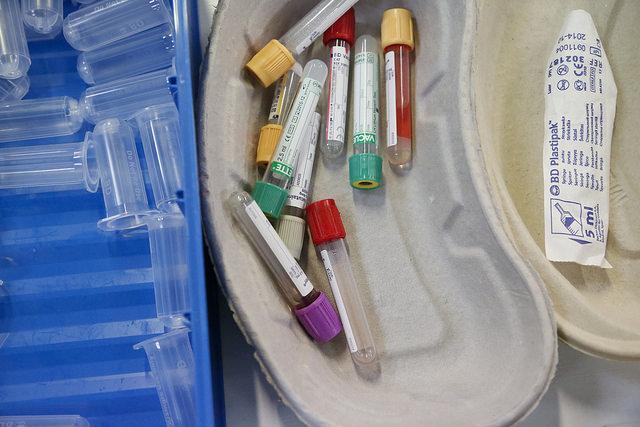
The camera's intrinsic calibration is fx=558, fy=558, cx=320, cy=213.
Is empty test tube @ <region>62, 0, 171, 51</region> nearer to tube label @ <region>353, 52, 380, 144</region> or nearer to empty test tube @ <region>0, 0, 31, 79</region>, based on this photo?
empty test tube @ <region>0, 0, 31, 79</region>

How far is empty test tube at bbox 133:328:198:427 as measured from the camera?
638 mm

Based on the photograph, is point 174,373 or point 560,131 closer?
point 174,373

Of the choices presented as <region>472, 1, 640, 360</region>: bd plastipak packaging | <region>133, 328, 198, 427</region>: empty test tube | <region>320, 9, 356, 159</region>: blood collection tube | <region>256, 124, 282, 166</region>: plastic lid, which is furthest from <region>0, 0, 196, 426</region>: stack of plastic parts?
<region>472, 1, 640, 360</region>: bd plastipak packaging

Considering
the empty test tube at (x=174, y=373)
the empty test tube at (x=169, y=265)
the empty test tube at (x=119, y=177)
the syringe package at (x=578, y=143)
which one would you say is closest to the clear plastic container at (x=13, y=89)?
the empty test tube at (x=119, y=177)

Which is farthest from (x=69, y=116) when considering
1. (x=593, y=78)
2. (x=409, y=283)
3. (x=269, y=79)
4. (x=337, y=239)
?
(x=593, y=78)

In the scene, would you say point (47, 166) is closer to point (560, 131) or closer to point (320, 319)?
point (320, 319)

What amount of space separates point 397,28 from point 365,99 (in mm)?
102

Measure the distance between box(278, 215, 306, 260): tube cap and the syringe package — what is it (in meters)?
0.32

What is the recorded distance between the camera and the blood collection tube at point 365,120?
2.33 ft

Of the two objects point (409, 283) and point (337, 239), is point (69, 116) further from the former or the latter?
point (409, 283)

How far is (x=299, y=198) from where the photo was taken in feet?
2.35

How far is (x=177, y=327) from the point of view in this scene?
639 millimetres

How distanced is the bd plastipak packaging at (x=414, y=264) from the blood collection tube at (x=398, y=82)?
17mm

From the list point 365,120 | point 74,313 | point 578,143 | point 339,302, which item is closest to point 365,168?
point 365,120
